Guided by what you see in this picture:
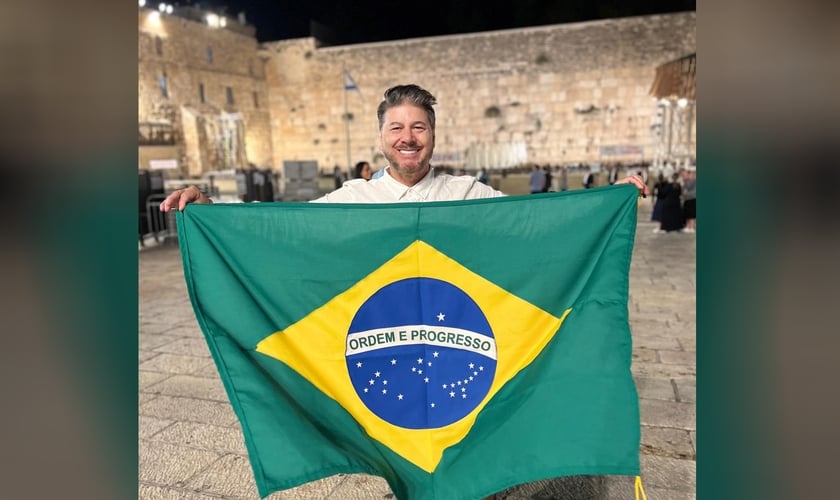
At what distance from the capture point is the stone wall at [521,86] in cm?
→ 2528

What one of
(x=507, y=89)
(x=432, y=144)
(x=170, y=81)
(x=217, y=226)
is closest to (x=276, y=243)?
(x=217, y=226)

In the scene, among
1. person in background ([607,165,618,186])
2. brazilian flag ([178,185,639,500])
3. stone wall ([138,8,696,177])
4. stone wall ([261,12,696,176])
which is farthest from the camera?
stone wall ([138,8,696,177])

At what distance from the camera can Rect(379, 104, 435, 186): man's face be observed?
1.84m

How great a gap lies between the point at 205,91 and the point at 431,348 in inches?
1231

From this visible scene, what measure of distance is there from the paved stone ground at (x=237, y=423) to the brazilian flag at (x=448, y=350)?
673 mm

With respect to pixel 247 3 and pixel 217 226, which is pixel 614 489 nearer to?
pixel 217 226

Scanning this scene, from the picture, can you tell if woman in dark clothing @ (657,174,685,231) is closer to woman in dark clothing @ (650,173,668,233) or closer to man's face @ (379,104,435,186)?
woman in dark clothing @ (650,173,668,233)

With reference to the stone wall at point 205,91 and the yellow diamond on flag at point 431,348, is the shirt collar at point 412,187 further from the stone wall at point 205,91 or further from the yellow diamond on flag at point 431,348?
the stone wall at point 205,91

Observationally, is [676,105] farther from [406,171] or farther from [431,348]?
[431,348]

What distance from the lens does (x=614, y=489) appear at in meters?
2.30

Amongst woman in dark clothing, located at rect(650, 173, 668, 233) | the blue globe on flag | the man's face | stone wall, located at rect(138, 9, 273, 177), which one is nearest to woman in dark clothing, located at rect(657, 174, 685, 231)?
woman in dark clothing, located at rect(650, 173, 668, 233)

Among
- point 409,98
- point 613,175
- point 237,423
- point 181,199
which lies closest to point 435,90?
point 613,175

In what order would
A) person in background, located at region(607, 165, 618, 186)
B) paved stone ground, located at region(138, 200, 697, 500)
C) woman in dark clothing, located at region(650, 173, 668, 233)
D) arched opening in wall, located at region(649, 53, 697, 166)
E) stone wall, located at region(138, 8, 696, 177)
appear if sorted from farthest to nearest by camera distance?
stone wall, located at region(138, 8, 696, 177)
person in background, located at region(607, 165, 618, 186)
arched opening in wall, located at region(649, 53, 697, 166)
woman in dark clothing, located at region(650, 173, 668, 233)
paved stone ground, located at region(138, 200, 697, 500)

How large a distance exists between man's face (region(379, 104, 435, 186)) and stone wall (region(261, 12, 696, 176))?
993 inches
